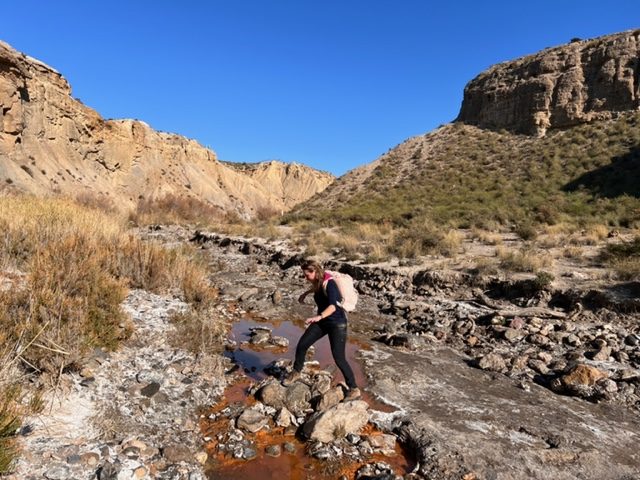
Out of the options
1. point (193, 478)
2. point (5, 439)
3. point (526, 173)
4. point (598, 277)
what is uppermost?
point (526, 173)

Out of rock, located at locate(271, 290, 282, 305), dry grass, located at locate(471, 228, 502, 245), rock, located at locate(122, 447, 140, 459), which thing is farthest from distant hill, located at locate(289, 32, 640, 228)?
rock, located at locate(122, 447, 140, 459)

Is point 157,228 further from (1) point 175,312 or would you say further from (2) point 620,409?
(2) point 620,409

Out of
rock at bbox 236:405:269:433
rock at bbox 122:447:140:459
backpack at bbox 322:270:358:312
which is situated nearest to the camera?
rock at bbox 122:447:140:459

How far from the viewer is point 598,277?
9.69 meters

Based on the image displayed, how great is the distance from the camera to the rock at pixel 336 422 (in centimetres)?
424

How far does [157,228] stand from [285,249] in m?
14.2

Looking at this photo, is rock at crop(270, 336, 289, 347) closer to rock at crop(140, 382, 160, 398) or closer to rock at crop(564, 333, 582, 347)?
rock at crop(140, 382, 160, 398)

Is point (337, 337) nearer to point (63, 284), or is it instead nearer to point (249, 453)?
point (249, 453)

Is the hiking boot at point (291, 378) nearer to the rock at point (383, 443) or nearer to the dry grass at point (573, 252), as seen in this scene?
the rock at point (383, 443)

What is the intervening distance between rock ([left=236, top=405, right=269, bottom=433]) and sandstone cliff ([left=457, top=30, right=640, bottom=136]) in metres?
36.1

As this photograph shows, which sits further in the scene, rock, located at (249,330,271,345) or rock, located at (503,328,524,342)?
rock, located at (503,328,524,342)

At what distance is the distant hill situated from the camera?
2314 cm

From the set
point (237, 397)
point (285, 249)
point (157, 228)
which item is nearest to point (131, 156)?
point (157, 228)

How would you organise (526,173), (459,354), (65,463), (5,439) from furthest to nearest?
(526,173)
(459,354)
(65,463)
(5,439)
